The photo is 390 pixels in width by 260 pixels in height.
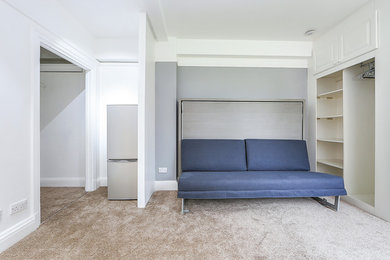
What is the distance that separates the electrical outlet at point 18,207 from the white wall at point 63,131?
5.49ft

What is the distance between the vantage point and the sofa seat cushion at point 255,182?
2.34m

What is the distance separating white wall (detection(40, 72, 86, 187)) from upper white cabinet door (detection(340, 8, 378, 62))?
13.5 feet

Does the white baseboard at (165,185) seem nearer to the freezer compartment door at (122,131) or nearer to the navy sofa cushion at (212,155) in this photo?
the navy sofa cushion at (212,155)

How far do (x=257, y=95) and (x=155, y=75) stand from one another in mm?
1817

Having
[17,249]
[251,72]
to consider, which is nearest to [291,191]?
[251,72]

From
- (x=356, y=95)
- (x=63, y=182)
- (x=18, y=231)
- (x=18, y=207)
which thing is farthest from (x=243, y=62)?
(x=63, y=182)

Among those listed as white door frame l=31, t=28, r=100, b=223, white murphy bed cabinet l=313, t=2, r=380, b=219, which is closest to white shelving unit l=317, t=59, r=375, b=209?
white murphy bed cabinet l=313, t=2, r=380, b=219

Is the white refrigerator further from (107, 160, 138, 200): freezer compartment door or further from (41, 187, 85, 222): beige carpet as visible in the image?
(41, 187, 85, 222): beige carpet

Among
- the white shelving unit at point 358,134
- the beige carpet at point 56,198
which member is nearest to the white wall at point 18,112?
the beige carpet at point 56,198

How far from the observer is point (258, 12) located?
2.52 metres

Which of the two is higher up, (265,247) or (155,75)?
(155,75)

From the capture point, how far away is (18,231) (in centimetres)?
176

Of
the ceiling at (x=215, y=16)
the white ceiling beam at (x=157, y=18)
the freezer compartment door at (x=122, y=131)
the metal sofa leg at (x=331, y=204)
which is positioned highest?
the ceiling at (x=215, y=16)

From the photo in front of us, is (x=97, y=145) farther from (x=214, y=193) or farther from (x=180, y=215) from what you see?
(x=214, y=193)
